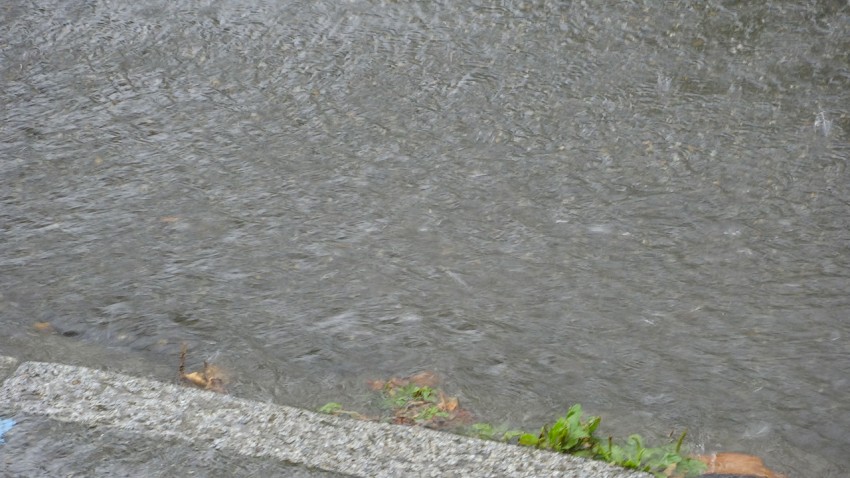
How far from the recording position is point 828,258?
3.09 m

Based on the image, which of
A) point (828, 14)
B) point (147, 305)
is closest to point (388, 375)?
point (147, 305)

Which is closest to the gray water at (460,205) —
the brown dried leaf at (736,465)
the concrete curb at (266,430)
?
the brown dried leaf at (736,465)

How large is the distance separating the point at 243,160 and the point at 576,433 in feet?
5.81

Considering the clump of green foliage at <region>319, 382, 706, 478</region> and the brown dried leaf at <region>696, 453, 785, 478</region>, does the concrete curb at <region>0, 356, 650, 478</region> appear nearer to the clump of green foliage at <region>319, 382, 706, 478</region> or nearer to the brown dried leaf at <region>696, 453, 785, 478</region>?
the clump of green foliage at <region>319, 382, 706, 478</region>

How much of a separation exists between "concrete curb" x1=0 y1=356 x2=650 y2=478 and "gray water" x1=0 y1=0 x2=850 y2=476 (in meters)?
0.27

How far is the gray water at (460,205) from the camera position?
2.71 meters

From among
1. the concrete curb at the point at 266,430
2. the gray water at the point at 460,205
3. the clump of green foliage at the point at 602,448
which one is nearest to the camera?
the concrete curb at the point at 266,430

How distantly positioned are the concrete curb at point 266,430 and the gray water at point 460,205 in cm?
27

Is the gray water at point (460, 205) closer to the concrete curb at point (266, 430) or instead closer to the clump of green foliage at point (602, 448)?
the clump of green foliage at point (602, 448)

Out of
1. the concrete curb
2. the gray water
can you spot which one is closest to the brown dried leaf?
the gray water

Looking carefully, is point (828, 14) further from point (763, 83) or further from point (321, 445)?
point (321, 445)

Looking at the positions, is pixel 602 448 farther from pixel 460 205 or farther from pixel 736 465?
pixel 460 205

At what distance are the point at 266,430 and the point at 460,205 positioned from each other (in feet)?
4.27

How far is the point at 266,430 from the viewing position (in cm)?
226
